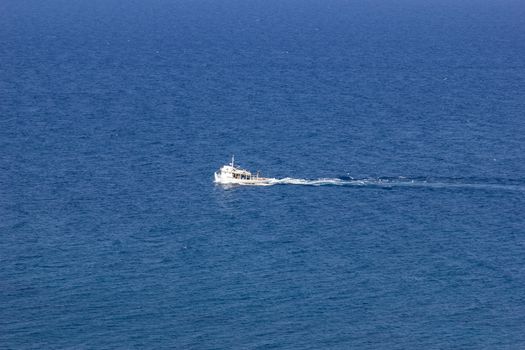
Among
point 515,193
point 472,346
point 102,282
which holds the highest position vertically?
point 515,193

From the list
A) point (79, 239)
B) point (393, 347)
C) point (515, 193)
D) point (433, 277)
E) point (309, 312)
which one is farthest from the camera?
point (515, 193)

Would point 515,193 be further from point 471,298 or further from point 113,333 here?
point 113,333

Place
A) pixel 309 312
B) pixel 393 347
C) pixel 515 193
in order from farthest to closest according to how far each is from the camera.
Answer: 1. pixel 515 193
2. pixel 309 312
3. pixel 393 347

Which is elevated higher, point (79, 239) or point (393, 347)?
point (79, 239)

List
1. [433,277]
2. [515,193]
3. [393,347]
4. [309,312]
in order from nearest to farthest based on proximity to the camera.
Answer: [393,347]
[309,312]
[433,277]
[515,193]

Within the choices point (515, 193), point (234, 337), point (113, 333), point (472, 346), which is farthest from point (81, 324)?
point (515, 193)

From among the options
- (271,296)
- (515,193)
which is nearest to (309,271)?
(271,296)

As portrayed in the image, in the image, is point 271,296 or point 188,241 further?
point 188,241

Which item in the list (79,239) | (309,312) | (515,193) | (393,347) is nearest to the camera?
(393,347)

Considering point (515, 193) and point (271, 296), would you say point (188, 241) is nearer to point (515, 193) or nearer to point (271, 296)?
point (271, 296)
